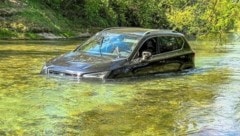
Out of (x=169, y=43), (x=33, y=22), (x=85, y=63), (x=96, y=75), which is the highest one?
(x=169, y=43)

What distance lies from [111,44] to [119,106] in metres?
4.31

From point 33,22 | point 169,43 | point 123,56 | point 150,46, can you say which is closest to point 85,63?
point 123,56

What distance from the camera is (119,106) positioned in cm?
923

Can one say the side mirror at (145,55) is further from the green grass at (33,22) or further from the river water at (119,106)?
the green grass at (33,22)

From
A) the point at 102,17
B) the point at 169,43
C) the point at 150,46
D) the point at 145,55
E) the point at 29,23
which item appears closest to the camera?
the point at 145,55

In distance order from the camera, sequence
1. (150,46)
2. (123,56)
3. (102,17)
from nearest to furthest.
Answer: (123,56), (150,46), (102,17)

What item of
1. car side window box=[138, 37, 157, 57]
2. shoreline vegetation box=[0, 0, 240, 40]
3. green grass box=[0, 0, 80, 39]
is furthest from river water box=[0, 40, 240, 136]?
green grass box=[0, 0, 80, 39]

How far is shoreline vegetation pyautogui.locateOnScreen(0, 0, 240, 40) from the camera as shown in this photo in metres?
21.3

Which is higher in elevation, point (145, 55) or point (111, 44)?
point (111, 44)

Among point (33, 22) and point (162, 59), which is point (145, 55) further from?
point (33, 22)

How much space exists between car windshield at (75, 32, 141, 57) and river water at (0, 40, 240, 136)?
92 cm

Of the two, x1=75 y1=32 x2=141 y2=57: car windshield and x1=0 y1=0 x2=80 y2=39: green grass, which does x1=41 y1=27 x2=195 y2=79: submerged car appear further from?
x1=0 y1=0 x2=80 y2=39: green grass

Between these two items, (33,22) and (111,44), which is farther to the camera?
(33,22)

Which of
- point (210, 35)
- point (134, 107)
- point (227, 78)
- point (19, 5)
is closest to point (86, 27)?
point (19, 5)
